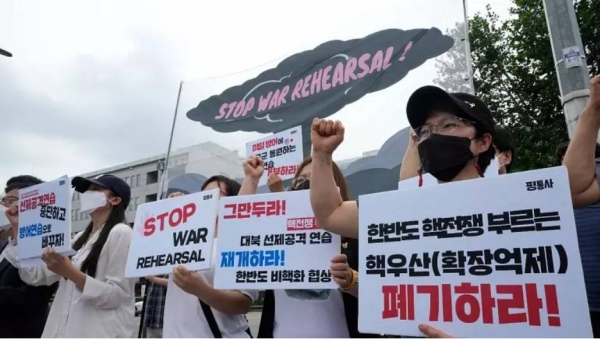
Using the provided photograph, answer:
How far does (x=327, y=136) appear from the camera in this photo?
1746 mm

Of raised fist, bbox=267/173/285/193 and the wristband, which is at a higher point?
raised fist, bbox=267/173/285/193

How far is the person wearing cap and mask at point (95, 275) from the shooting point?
2199 millimetres

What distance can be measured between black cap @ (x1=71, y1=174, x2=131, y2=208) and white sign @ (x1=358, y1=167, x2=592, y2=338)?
173 centimetres

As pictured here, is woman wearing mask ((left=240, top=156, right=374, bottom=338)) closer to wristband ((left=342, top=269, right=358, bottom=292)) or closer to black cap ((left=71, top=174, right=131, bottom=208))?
wristband ((left=342, top=269, right=358, bottom=292))

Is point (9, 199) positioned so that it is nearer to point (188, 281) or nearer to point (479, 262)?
point (188, 281)

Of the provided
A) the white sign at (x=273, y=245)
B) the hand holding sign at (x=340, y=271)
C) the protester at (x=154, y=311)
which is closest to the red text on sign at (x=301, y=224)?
the white sign at (x=273, y=245)

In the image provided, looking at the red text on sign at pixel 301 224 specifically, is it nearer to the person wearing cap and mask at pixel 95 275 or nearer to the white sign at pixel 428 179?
the white sign at pixel 428 179

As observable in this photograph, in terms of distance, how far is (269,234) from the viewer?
1938 millimetres

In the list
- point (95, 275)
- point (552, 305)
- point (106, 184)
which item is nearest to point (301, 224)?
point (552, 305)

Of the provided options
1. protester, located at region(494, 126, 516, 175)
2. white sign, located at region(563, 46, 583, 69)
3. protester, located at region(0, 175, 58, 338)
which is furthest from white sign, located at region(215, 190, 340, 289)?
white sign, located at region(563, 46, 583, 69)

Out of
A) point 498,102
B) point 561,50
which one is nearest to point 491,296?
point 561,50

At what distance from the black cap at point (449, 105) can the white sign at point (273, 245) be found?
557mm

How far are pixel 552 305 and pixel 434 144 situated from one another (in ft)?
2.01

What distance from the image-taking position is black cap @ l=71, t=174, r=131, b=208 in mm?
2629
